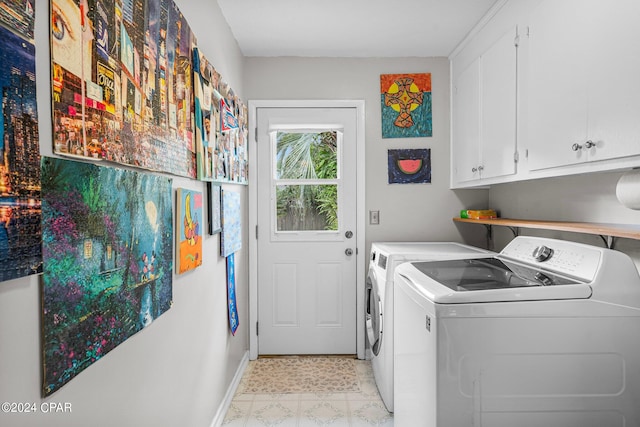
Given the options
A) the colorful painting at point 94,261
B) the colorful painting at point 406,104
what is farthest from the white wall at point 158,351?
the colorful painting at point 406,104

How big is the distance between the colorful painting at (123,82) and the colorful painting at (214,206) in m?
0.33

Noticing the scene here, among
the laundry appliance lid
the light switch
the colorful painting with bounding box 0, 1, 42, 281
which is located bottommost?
the laundry appliance lid

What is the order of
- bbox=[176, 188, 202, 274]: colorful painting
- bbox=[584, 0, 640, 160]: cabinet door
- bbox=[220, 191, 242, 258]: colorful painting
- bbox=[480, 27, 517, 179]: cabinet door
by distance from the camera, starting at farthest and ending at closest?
bbox=[220, 191, 242, 258]: colorful painting < bbox=[480, 27, 517, 179]: cabinet door < bbox=[176, 188, 202, 274]: colorful painting < bbox=[584, 0, 640, 160]: cabinet door

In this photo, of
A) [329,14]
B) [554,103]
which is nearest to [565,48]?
[554,103]

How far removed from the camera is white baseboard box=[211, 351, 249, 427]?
2142mm

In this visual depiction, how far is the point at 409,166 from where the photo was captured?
3049 millimetres

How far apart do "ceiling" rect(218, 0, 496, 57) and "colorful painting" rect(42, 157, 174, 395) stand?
5.03 feet

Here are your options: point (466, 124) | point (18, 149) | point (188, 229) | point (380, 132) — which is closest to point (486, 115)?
point (466, 124)

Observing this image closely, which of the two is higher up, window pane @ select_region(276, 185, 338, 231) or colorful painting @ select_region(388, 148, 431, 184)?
colorful painting @ select_region(388, 148, 431, 184)

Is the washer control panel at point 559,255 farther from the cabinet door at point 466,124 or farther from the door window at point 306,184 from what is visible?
the door window at point 306,184

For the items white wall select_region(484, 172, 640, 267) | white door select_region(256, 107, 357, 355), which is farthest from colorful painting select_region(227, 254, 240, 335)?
white wall select_region(484, 172, 640, 267)

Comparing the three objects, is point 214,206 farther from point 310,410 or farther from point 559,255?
point 559,255

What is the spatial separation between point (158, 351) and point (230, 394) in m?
1.26

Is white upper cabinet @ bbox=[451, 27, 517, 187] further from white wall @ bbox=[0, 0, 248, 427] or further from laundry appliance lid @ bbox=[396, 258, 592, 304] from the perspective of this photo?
white wall @ bbox=[0, 0, 248, 427]
